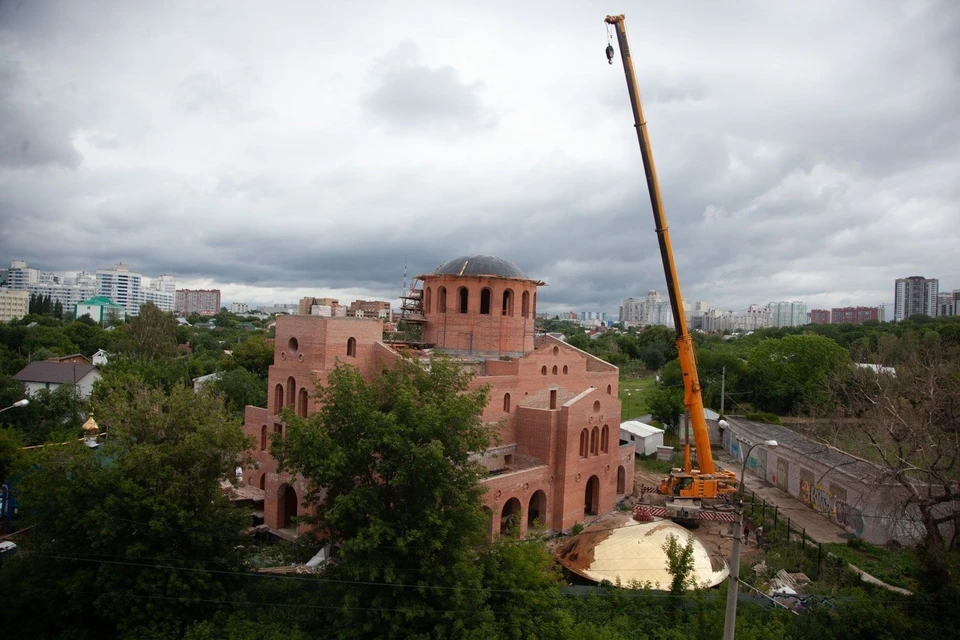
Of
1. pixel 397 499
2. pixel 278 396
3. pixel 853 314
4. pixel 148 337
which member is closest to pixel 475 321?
pixel 278 396

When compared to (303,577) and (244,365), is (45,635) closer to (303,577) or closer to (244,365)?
(303,577)

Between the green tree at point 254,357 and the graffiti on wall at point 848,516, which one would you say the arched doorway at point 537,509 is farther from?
the green tree at point 254,357

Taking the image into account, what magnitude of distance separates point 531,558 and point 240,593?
735 centimetres

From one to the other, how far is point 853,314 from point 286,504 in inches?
6233

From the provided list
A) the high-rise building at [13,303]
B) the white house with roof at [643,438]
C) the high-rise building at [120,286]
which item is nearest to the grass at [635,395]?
the white house with roof at [643,438]

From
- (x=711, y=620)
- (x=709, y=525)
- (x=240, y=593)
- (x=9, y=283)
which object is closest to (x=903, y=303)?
A: (x=709, y=525)

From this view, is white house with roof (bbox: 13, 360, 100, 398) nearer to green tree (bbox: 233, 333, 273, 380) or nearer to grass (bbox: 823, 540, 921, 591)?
green tree (bbox: 233, 333, 273, 380)

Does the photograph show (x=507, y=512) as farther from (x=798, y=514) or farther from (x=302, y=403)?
(x=798, y=514)

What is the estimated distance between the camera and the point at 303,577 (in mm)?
15430

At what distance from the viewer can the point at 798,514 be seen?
25.0 metres

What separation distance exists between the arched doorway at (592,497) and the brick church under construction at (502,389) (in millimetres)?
49

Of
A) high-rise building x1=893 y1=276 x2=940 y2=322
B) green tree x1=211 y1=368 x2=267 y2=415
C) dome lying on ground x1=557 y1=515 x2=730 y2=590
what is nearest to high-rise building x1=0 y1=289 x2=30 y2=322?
green tree x1=211 y1=368 x2=267 y2=415

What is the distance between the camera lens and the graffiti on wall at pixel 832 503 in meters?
22.2

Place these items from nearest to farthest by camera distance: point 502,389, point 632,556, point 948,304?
point 632,556, point 502,389, point 948,304
